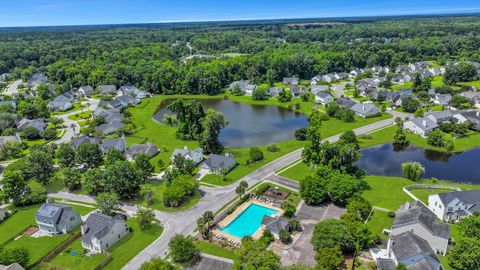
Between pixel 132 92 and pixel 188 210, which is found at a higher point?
pixel 132 92

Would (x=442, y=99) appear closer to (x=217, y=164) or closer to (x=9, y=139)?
(x=217, y=164)

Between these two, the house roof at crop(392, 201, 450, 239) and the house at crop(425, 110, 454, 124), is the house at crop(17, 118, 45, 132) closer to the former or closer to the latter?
the house roof at crop(392, 201, 450, 239)

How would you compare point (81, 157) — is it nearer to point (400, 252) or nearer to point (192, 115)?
point (192, 115)

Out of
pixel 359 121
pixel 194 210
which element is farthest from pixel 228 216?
pixel 359 121

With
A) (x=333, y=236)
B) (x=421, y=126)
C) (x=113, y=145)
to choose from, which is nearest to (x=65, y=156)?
(x=113, y=145)

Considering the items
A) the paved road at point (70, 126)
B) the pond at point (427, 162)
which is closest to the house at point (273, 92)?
the pond at point (427, 162)

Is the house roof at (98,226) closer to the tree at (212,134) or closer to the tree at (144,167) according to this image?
the tree at (144,167)
